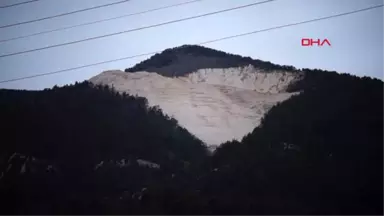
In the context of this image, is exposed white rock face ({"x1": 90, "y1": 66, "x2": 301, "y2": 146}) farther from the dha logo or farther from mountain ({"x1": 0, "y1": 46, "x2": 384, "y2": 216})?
the dha logo

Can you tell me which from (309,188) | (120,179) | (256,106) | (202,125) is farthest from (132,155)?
(309,188)

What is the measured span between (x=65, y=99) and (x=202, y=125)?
3.36ft

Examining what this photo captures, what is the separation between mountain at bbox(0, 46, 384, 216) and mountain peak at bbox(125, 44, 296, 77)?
0.05 feet

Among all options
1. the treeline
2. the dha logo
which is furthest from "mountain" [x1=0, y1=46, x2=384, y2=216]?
the dha logo

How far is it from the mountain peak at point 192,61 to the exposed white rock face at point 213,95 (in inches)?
1.8

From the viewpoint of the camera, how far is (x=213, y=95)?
150 inches

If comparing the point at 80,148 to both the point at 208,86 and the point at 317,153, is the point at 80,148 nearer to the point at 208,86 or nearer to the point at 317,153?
the point at 208,86

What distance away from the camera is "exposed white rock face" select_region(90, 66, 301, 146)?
12.1ft

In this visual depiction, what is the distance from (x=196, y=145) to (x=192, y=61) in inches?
25.2

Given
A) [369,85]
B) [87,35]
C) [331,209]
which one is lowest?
[331,209]

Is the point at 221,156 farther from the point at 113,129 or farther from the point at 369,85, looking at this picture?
the point at 369,85

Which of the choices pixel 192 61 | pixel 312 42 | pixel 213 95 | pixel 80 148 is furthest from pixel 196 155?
pixel 312 42

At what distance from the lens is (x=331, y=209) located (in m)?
3.44

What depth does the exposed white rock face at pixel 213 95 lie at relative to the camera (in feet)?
12.1
